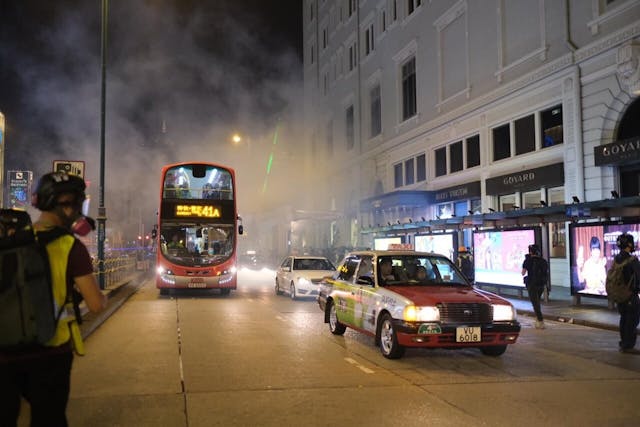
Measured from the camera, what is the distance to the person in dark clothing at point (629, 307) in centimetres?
856

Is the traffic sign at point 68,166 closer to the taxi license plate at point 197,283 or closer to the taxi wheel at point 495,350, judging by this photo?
the taxi license plate at point 197,283

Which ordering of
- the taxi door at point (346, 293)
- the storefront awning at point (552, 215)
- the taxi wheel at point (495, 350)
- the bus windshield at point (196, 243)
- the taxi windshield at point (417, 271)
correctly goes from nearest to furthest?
the taxi wheel at point (495, 350) → the taxi windshield at point (417, 271) → the taxi door at point (346, 293) → the storefront awning at point (552, 215) → the bus windshield at point (196, 243)

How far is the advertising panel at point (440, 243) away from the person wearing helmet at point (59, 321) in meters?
17.6

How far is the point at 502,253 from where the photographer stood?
17.4 metres

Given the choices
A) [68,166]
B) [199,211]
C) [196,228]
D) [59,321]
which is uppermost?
[68,166]

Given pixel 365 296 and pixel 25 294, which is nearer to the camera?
pixel 25 294

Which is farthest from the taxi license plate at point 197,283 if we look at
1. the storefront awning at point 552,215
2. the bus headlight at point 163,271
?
the storefront awning at point 552,215

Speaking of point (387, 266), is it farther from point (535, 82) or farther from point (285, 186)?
point (285, 186)

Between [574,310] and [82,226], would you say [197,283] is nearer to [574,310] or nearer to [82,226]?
[574,310]

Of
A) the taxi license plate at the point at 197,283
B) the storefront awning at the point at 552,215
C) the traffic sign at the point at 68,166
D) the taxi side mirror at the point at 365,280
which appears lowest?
the taxi license plate at the point at 197,283

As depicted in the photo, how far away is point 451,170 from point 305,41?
29.5 m

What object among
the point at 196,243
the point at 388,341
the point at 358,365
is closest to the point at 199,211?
the point at 196,243

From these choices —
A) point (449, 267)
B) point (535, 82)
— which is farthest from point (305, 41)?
point (449, 267)

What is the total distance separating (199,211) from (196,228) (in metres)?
0.54
